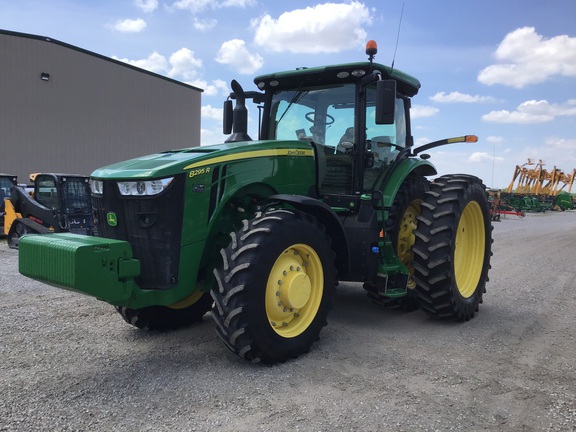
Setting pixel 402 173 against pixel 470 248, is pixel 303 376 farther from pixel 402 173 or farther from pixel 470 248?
pixel 470 248

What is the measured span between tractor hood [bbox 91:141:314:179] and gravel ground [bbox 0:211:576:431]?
146cm

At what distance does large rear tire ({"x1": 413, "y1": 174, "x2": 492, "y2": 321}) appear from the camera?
4.83m

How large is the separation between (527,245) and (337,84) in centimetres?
973

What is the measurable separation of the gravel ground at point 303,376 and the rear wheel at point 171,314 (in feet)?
0.36

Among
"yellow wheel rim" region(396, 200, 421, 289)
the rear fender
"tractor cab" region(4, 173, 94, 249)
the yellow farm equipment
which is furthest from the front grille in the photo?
the yellow farm equipment

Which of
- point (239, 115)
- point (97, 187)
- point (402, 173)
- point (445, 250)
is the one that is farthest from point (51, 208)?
point (445, 250)

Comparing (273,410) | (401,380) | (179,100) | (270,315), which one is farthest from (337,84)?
(179,100)

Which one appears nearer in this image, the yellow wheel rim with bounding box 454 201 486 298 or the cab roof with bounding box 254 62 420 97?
the cab roof with bounding box 254 62 420 97

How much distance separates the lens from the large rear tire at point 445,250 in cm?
483

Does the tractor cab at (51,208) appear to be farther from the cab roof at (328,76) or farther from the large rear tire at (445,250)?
the large rear tire at (445,250)

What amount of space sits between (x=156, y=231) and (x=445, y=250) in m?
2.75

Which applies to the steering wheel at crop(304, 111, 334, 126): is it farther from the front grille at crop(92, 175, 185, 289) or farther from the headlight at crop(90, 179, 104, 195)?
the headlight at crop(90, 179, 104, 195)

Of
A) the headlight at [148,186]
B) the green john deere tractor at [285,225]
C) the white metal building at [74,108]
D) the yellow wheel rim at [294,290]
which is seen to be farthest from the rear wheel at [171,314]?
the white metal building at [74,108]

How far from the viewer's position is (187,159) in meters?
3.75
